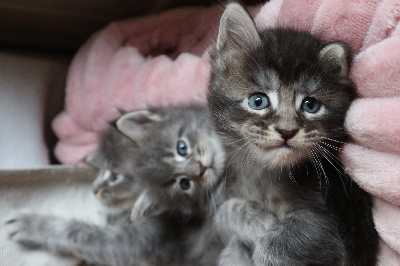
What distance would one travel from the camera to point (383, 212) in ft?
4.17

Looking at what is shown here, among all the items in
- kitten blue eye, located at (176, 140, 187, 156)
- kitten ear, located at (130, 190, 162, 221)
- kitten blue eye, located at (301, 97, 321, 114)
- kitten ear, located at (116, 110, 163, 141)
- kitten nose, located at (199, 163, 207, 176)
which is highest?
kitten blue eye, located at (301, 97, 321, 114)

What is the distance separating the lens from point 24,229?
1.80 m

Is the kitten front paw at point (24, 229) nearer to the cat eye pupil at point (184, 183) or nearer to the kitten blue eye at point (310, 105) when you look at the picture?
the cat eye pupil at point (184, 183)

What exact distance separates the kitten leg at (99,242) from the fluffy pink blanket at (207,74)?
0.41 meters

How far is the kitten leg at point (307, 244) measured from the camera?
1.32 m

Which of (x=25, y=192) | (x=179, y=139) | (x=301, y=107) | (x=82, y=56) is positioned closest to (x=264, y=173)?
(x=301, y=107)

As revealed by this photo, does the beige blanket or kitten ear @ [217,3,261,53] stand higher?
kitten ear @ [217,3,261,53]

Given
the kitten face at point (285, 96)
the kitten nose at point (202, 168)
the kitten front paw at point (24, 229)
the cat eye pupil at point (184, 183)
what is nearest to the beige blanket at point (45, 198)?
the kitten front paw at point (24, 229)

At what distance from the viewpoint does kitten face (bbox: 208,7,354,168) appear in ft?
4.14

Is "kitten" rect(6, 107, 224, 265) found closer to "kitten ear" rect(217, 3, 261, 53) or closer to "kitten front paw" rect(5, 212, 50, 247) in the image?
"kitten front paw" rect(5, 212, 50, 247)

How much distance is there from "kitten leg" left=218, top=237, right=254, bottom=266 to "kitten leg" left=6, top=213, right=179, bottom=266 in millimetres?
303

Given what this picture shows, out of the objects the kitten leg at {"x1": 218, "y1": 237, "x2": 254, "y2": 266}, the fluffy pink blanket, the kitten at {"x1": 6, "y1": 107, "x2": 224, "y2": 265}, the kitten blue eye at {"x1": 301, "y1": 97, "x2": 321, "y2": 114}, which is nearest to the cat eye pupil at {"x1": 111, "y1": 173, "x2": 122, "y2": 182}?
the kitten at {"x1": 6, "y1": 107, "x2": 224, "y2": 265}

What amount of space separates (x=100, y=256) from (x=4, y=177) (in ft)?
Answer: 1.58

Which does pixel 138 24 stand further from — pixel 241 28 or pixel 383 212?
pixel 383 212
